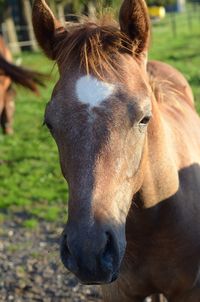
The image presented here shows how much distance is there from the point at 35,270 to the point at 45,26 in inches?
97.1

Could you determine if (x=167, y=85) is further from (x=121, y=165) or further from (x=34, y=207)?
(x=34, y=207)

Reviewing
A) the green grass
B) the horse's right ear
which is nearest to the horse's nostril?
the horse's right ear

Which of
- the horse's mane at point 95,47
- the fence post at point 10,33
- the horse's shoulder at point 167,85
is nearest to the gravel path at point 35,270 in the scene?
the horse's shoulder at point 167,85

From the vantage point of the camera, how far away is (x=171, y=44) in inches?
731

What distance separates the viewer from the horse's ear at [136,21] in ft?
7.78

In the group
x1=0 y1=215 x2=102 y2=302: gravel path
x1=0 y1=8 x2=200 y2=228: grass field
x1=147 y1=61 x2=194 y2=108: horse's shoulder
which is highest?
x1=147 y1=61 x2=194 y2=108: horse's shoulder

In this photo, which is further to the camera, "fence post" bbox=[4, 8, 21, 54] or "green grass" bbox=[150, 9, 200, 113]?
"fence post" bbox=[4, 8, 21, 54]

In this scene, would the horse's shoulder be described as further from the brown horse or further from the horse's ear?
the horse's ear

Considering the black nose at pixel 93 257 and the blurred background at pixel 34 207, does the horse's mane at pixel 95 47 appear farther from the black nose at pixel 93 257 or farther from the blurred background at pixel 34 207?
the black nose at pixel 93 257

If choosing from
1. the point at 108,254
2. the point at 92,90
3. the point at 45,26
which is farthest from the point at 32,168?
the point at 108,254

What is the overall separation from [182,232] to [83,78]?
1.00 m

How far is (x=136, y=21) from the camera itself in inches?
94.1

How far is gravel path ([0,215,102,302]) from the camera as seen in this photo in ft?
13.2

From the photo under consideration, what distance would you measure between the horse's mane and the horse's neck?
0.36 metres
